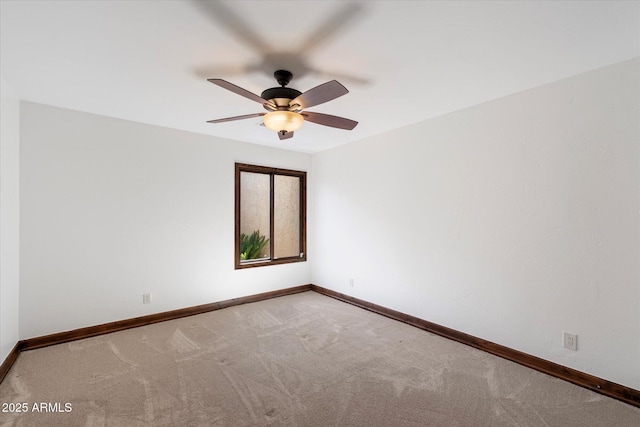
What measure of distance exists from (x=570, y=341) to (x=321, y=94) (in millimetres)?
2739

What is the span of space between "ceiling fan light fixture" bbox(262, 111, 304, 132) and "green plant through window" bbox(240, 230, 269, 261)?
99.3 inches

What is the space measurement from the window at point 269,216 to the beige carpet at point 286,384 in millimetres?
1501

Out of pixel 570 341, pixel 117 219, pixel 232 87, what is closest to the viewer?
pixel 232 87

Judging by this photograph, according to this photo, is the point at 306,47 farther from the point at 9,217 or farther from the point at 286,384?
the point at 9,217

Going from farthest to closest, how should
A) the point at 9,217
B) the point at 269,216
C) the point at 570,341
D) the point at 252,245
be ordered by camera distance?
the point at 269,216
the point at 252,245
the point at 9,217
the point at 570,341

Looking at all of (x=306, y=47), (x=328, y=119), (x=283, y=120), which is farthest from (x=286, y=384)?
(x=306, y=47)

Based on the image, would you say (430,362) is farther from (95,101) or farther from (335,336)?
(95,101)

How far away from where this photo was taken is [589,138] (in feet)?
7.25

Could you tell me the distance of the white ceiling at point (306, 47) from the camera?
1.56 meters

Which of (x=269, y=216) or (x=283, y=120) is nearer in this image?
(x=283, y=120)

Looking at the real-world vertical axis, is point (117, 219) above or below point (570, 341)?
above

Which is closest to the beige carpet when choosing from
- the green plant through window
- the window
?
the green plant through window

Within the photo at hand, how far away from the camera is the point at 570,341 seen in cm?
230

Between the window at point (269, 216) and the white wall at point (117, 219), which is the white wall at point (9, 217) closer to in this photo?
the white wall at point (117, 219)
